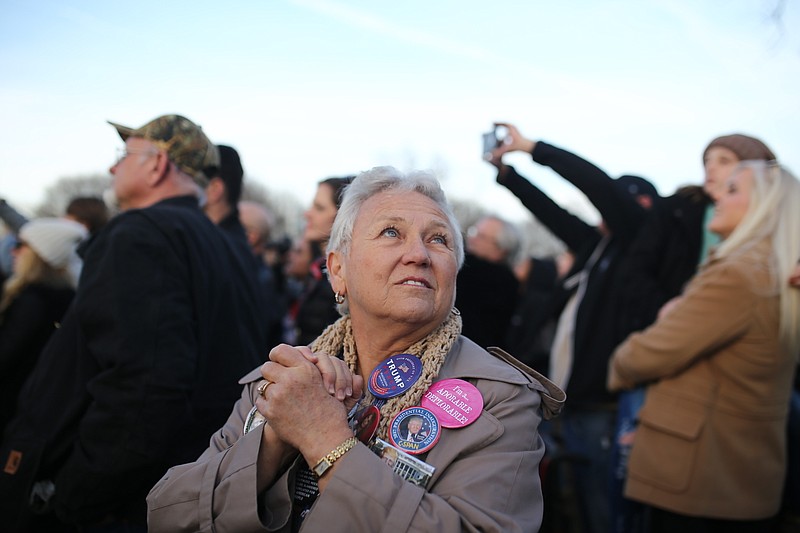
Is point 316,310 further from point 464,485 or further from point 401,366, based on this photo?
point 464,485

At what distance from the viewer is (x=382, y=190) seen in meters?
2.46

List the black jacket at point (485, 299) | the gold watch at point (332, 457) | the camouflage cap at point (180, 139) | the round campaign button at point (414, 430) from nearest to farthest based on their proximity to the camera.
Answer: the gold watch at point (332, 457), the round campaign button at point (414, 430), the camouflage cap at point (180, 139), the black jacket at point (485, 299)

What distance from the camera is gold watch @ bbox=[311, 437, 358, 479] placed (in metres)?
1.82

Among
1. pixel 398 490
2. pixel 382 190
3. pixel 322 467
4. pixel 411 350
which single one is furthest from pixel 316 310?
pixel 398 490

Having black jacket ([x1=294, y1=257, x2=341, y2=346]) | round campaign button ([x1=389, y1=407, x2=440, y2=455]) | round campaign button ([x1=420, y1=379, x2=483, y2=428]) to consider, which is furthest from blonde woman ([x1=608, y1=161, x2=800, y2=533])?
black jacket ([x1=294, y1=257, x2=341, y2=346])

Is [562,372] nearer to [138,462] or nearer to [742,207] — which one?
[742,207]

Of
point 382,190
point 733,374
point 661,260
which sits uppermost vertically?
point 382,190

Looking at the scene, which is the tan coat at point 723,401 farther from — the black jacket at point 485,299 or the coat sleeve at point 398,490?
the coat sleeve at point 398,490

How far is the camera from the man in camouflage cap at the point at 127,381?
8.94ft

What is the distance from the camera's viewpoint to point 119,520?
2885mm

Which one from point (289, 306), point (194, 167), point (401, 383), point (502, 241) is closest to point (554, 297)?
point (502, 241)

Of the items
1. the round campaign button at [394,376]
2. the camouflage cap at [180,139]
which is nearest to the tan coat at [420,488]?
the round campaign button at [394,376]

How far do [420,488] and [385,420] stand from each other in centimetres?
34

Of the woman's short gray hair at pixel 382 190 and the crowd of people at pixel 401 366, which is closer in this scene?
the crowd of people at pixel 401 366
